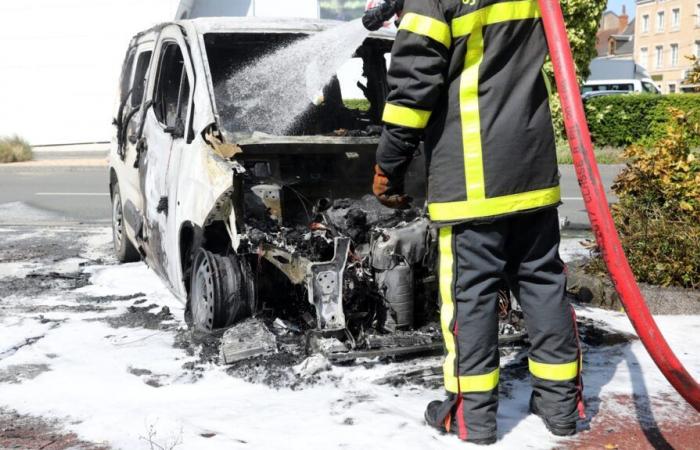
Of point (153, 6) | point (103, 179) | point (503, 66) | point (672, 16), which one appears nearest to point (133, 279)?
point (503, 66)

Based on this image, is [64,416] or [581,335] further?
[581,335]

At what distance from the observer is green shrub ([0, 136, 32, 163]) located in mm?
17844

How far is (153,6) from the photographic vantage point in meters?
20.6

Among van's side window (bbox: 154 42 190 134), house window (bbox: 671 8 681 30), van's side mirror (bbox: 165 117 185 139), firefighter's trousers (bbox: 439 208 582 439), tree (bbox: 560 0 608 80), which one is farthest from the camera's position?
house window (bbox: 671 8 681 30)

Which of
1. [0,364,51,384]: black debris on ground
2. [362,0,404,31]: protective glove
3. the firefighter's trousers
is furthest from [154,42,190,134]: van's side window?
the firefighter's trousers

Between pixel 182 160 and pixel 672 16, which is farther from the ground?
pixel 672 16

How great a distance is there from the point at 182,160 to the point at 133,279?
1.95 meters

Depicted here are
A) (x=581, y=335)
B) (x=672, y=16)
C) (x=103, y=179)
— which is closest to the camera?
(x=581, y=335)

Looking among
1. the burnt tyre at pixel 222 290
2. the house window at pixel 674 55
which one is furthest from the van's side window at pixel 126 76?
the house window at pixel 674 55

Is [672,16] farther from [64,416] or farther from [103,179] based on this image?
[64,416]

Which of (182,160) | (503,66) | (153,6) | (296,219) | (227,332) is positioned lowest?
(227,332)

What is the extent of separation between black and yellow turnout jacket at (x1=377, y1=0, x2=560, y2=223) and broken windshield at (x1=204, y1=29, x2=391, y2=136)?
186cm

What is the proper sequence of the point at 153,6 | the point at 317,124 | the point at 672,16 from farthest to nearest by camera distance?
the point at 672,16, the point at 153,6, the point at 317,124

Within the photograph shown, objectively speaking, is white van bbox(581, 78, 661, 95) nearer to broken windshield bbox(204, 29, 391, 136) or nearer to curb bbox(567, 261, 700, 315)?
curb bbox(567, 261, 700, 315)
